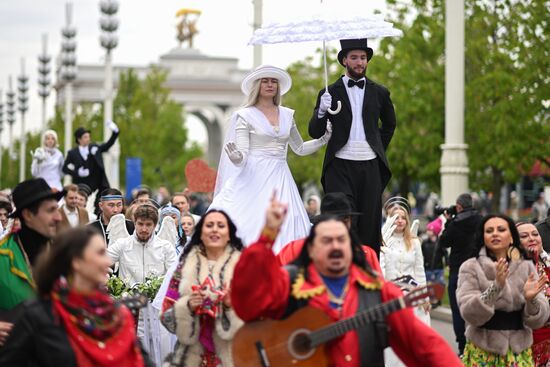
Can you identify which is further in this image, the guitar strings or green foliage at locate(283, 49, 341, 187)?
green foliage at locate(283, 49, 341, 187)

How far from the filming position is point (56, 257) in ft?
20.7

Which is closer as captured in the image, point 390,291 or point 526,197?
point 390,291

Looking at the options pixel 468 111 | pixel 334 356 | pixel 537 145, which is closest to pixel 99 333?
pixel 334 356

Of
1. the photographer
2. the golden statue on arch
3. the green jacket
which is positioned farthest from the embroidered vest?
the golden statue on arch

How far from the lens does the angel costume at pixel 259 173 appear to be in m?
10.8

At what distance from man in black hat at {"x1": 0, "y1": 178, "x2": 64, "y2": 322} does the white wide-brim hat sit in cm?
357

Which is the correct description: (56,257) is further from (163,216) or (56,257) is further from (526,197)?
(526,197)

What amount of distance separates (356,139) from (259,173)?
3.03ft

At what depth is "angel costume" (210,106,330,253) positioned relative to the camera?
1075 cm

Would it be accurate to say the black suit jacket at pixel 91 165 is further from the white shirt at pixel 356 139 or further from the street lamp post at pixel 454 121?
the white shirt at pixel 356 139

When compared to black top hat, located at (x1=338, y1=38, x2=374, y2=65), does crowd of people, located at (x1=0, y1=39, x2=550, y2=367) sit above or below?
below

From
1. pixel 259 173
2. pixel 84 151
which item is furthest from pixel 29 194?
pixel 84 151

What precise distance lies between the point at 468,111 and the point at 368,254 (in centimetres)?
2234

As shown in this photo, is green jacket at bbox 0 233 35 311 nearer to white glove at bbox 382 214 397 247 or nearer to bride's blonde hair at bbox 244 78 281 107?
bride's blonde hair at bbox 244 78 281 107
